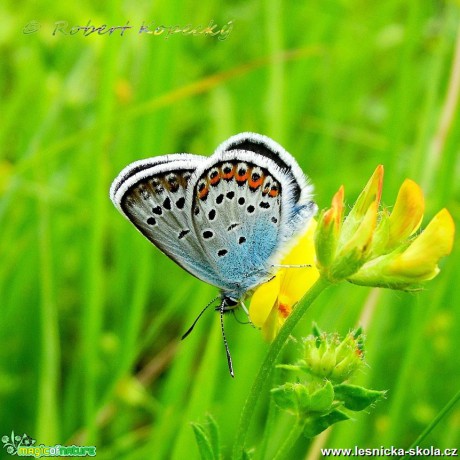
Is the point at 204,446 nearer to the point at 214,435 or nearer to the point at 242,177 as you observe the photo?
the point at 214,435

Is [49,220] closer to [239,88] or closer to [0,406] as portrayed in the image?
[0,406]

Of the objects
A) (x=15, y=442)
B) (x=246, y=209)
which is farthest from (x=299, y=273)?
(x=15, y=442)

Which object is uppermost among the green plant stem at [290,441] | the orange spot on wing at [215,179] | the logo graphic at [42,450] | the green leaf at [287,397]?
the orange spot on wing at [215,179]

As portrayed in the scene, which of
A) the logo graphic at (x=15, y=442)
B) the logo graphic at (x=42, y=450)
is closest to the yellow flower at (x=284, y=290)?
the logo graphic at (x=42, y=450)

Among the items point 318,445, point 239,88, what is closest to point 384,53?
point 239,88

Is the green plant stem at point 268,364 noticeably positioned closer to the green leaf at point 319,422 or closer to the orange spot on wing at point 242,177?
the green leaf at point 319,422

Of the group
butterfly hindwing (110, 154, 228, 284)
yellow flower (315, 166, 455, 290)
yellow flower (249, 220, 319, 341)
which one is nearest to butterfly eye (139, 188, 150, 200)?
butterfly hindwing (110, 154, 228, 284)
